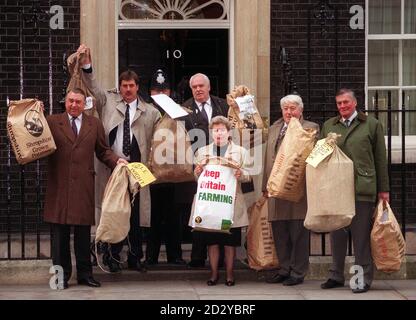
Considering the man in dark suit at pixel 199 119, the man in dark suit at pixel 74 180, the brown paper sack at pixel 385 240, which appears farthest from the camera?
the man in dark suit at pixel 199 119

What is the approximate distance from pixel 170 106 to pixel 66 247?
159 cm

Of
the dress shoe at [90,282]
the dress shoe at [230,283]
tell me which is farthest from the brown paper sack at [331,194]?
the dress shoe at [90,282]

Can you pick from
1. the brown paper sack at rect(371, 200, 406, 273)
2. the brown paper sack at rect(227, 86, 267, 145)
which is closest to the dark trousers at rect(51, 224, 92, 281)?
the brown paper sack at rect(227, 86, 267, 145)

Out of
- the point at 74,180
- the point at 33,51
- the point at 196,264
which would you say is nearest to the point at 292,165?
the point at 196,264

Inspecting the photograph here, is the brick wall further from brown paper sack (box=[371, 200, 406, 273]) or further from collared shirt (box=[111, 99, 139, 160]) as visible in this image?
brown paper sack (box=[371, 200, 406, 273])

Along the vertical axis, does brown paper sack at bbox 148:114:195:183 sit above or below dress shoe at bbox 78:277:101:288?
above

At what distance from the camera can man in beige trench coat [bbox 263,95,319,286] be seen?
991 centimetres

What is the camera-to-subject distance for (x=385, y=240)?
961cm

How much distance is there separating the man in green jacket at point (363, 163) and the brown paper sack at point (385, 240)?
0.30ft

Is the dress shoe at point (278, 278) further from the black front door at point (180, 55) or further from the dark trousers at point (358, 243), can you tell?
the black front door at point (180, 55)

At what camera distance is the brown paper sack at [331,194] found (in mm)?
9383

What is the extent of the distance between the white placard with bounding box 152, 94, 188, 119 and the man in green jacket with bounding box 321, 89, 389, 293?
1335 millimetres

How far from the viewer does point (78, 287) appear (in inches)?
388

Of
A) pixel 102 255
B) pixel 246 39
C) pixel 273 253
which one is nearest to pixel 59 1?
pixel 246 39
